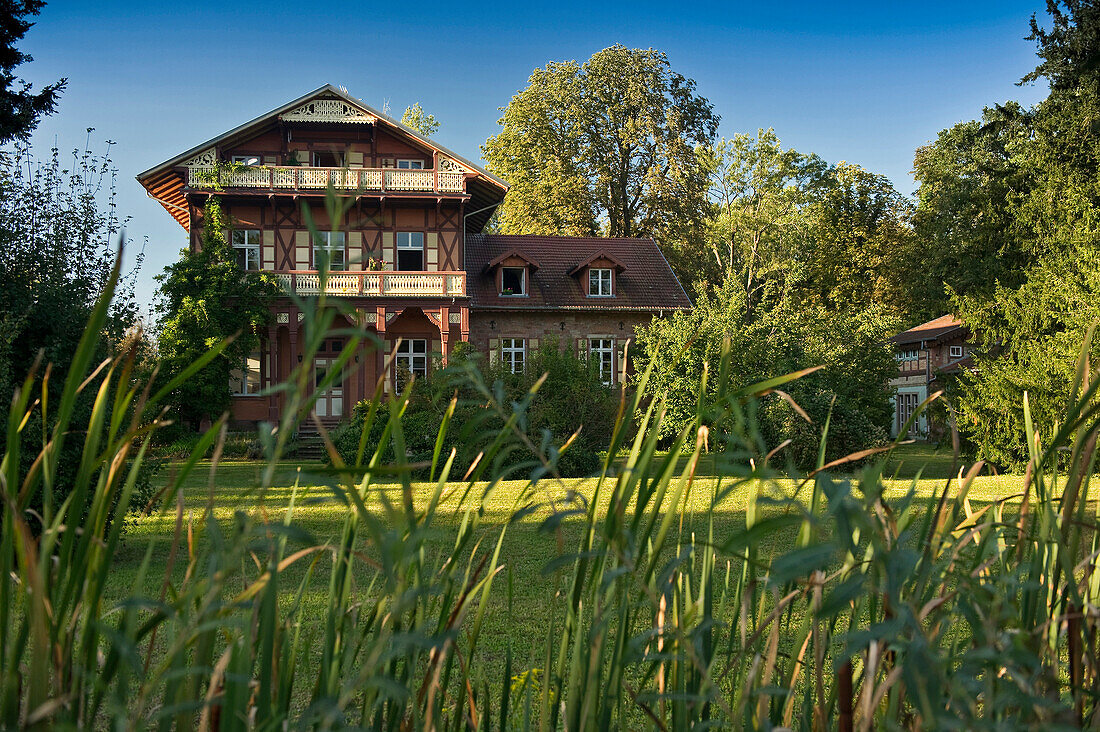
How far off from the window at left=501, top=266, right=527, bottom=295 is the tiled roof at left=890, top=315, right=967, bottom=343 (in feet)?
43.9

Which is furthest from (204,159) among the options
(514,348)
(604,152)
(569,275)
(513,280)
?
(604,152)

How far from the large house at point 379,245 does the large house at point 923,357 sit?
471 inches

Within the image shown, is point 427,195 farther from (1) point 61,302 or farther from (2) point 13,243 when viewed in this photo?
(1) point 61,302

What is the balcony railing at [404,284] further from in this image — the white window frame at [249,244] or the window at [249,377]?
the window at [249,377]

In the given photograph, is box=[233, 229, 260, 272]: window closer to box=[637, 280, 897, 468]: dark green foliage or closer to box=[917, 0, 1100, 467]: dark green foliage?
box=[637, 280, 897, 468]: dark green foliage

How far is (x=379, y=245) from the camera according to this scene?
25.2 meters

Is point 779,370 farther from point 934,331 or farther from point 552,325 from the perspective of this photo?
point 934,331

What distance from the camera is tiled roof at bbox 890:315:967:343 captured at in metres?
33.5

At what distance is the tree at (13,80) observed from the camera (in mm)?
12383

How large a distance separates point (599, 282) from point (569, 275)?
95 centimetres

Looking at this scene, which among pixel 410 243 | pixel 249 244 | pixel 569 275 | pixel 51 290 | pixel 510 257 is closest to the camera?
pixel 51 290

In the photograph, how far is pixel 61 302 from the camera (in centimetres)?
748

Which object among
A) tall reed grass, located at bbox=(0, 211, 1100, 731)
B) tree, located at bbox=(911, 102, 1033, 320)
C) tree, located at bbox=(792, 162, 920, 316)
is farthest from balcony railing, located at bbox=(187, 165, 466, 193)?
tall reed grass, located at bbox=(0, 211, 1100, 731)

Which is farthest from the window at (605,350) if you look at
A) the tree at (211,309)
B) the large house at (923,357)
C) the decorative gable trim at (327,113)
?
the large house at (923,357)
